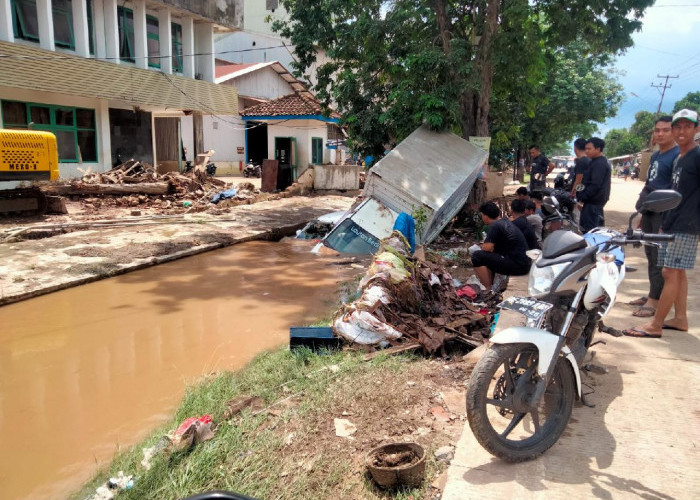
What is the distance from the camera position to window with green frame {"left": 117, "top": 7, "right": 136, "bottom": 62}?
17.7 meters

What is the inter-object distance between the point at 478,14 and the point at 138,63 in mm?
12364

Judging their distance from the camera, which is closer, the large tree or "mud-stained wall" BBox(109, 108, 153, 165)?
the large tree

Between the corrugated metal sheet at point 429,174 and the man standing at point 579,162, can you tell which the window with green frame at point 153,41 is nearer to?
the corrugated metal sheet at point 429,174

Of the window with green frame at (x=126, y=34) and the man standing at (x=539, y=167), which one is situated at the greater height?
the window with green frame at (x=126, y=34)

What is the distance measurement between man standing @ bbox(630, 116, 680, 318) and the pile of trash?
151 cm

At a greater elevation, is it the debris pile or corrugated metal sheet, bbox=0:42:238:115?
corrugated metal sheet, bbox=0:42:238:115

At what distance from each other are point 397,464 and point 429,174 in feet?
26.4

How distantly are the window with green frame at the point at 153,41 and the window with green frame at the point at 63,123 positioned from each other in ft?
11.0

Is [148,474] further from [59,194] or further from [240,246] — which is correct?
[59,194]

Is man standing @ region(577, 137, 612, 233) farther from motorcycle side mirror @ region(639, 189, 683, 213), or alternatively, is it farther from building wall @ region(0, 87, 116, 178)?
building wall @ region(0, 87, 116, 178)

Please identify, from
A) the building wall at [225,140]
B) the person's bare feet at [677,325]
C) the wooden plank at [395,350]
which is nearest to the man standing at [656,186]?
the person's bare feet at [677,325]

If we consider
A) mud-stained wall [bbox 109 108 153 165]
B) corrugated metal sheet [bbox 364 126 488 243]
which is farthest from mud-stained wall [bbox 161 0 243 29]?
corrugated metal sheet [bbox 364 126 488 243]

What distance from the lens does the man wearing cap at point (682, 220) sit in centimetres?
409

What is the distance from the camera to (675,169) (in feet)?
14.3
